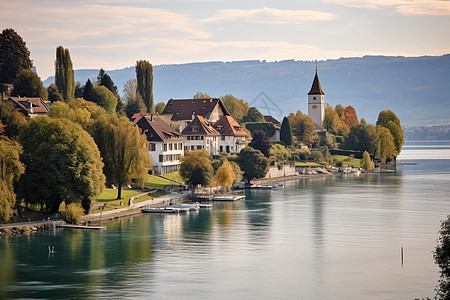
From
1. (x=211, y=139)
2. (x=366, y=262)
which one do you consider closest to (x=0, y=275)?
(x=366, y=262)

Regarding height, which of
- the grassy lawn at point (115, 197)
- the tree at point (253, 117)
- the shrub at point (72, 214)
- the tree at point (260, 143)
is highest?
the tree at point (253, 117)

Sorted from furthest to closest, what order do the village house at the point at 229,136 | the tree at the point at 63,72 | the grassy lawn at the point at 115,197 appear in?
the village house at the point at 229,136, the tree at the point at 63,72, the grassy lawn at the point at 115,197

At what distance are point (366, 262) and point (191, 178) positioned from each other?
4025 centimetres

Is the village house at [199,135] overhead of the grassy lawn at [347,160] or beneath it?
overhead

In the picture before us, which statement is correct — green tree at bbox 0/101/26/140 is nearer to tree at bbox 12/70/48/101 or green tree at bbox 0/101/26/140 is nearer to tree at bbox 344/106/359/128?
tree at bbox 12/70/48/101

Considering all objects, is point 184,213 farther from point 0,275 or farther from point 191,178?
point 0,275

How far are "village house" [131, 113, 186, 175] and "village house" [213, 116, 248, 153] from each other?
16062 mm

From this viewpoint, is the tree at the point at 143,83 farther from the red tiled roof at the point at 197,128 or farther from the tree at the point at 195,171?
the tree at the point at 195,171

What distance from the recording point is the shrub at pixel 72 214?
2411 inches

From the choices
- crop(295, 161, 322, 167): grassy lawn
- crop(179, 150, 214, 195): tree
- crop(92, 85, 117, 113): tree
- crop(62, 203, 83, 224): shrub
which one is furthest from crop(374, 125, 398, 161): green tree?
crop(62, 203, 83, 224): shrub

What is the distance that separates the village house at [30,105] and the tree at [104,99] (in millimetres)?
16182

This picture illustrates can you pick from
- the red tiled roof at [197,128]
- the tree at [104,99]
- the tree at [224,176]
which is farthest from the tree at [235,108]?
the tree at [224,176]

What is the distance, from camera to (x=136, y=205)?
74000mm

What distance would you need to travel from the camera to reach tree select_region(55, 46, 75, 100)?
10875 cm
